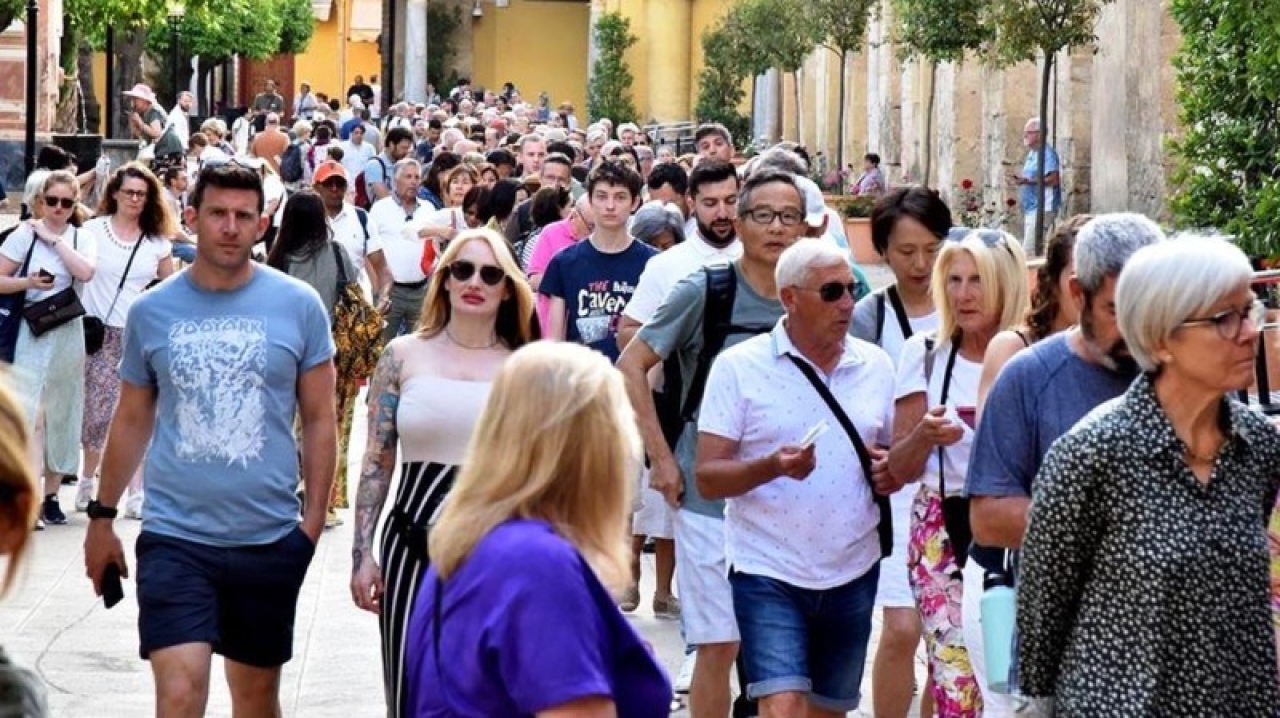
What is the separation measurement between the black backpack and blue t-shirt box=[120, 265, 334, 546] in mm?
24313

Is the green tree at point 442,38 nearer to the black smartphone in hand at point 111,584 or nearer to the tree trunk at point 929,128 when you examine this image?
the tree trunk at point 929,128

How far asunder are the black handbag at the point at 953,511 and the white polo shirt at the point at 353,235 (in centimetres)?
807

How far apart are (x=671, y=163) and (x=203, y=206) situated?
28.3 feet

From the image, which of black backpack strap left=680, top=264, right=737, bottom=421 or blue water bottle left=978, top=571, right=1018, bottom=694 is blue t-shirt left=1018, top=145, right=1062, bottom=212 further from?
blue water bottle left=978, top=571, right=1018, bottom=694

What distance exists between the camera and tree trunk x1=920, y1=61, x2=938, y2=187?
35.9m

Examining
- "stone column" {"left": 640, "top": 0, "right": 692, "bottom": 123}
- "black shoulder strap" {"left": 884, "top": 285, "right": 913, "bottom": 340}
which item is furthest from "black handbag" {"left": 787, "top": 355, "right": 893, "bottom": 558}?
"stone column" {"left": 640, "top": 0, "right": 692, "bottom": 123}

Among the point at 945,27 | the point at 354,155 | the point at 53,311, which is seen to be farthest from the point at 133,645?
the point at 354,155

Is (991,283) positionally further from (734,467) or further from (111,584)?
(111,584)

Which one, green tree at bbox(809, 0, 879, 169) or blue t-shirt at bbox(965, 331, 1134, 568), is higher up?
green tree at bbox(809, 0, 879, 169)

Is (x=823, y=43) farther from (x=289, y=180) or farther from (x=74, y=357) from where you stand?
(x=74, y=357)

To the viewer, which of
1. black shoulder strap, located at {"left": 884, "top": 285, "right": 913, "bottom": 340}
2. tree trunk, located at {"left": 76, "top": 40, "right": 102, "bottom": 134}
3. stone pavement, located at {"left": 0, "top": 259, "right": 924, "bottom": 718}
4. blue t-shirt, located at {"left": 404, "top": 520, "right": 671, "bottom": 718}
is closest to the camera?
blue t-shirt, located at {"left": 404, "top": 520, "right": 671, "bottom": 718}

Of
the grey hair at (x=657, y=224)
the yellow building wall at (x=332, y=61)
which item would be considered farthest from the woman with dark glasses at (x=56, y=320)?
the yellow building wall at (x=332, y=61)

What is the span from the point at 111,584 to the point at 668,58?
205 feet

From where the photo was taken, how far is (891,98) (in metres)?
40.7
